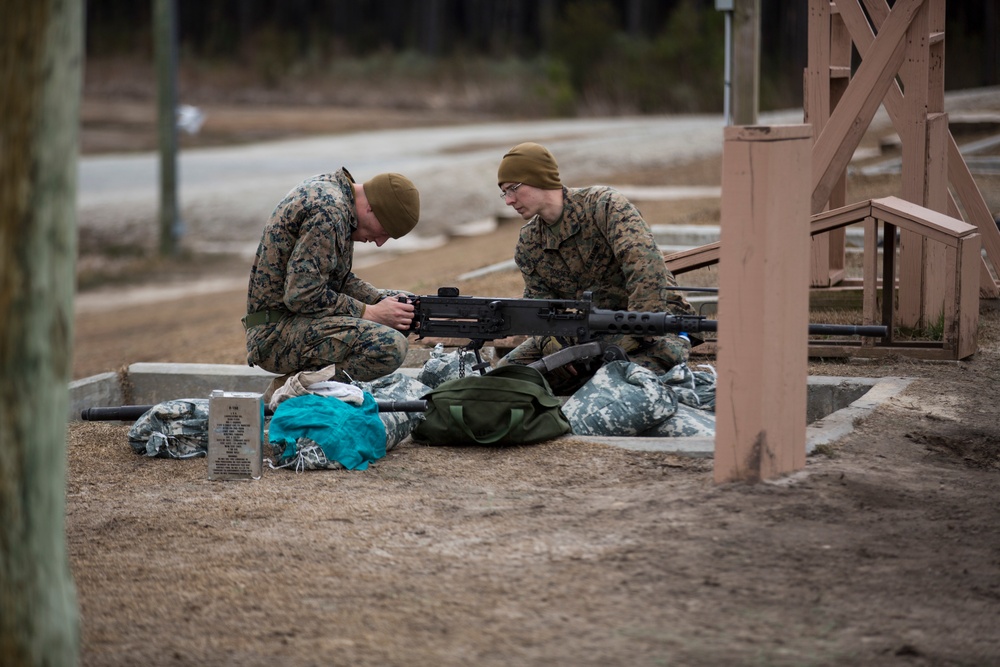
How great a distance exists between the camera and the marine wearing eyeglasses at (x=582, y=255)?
578 cm

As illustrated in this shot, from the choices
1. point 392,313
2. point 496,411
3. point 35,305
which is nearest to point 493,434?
point 496,411

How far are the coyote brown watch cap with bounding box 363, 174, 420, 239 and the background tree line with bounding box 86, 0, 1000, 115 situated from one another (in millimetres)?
18686

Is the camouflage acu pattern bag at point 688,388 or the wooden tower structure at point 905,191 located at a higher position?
the wooden tower structure at point 905,191

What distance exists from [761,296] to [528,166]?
2023 mm

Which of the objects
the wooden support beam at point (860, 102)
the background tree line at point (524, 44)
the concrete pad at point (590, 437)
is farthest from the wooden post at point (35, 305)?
the background tree line at point (524, 44)

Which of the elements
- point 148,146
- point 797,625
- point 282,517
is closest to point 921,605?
point 797,625

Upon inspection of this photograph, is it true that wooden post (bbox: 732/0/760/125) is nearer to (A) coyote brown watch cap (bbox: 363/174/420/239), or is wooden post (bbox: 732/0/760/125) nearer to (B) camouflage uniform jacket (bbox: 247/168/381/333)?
(A) coyote brown watch cap (bbox: 363/174/420/239)

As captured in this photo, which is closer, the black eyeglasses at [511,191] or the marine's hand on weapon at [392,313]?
the black eyeglasses at [511,191]

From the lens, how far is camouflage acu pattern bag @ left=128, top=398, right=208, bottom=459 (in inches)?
210

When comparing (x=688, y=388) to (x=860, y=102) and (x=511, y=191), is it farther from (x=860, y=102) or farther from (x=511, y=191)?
(x=860, y=102)

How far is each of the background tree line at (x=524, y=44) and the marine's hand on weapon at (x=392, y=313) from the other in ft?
61.1

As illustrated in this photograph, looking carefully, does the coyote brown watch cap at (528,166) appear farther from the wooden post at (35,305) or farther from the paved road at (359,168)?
the paved road at (359,168)

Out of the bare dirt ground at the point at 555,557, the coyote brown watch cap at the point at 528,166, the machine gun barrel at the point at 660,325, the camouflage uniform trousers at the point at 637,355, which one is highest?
the coyote brown watch cap at the point at 528,166

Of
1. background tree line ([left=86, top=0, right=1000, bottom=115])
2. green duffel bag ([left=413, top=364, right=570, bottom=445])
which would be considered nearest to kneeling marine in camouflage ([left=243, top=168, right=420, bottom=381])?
green duffel bag ([left=413, top=364, right=570, bottom=445])
